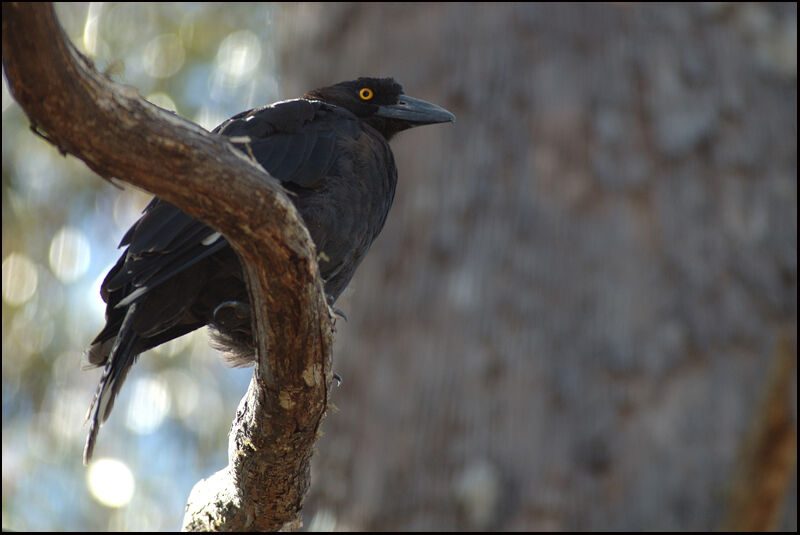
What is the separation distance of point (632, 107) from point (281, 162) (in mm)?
3034

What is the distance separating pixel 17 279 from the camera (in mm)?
6918

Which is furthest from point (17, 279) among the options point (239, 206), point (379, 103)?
point (239, 206)

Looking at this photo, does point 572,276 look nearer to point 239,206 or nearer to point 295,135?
point 295,135

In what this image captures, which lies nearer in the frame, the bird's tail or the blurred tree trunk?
the bird's tail

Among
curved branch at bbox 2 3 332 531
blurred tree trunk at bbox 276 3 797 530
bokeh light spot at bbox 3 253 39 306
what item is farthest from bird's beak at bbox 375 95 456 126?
bokeh light spot at bbox 3 253 39 306

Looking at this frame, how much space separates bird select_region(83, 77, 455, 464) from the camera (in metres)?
2.90

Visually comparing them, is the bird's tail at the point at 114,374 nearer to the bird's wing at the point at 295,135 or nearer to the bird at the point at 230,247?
the bird at the point at 230,247

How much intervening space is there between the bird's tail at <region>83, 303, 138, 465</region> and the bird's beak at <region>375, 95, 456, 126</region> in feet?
5.27

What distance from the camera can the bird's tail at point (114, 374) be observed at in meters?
2.91

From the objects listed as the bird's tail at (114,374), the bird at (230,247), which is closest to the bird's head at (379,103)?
the bird at (230,247)

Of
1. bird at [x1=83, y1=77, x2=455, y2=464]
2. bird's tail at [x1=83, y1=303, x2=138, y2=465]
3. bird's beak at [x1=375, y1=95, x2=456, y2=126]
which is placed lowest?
bird's tail at [x1=83, y1=303, x2=138, y2=465]

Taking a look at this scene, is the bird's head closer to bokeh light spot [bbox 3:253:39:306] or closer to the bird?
the bird

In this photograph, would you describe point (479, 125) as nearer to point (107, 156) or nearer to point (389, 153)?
point (389, 153)

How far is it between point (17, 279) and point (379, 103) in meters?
3.98
